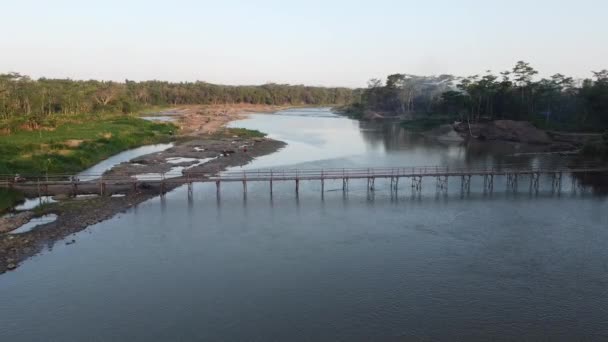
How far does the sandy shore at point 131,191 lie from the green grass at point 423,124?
36.7m

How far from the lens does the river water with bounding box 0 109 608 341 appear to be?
2091cm

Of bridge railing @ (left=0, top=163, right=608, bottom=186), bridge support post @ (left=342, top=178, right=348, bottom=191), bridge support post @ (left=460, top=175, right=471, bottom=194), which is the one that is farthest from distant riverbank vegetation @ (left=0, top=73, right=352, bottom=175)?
bridge support post @ (left=460, top=175, right=471, bottom=194)

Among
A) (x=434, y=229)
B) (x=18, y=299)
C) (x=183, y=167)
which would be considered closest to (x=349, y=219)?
(x=434, y=229)

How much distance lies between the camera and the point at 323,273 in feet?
85.4

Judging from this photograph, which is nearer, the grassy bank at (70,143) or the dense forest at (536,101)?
the grassy bank at (70,143)

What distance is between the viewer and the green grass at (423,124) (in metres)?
98.8

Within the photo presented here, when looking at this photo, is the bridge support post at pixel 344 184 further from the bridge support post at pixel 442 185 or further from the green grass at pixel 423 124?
the green grass at pixel 423 124

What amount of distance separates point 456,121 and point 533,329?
77.7m

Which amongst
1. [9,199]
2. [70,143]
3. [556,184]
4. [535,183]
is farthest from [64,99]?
[556,184]

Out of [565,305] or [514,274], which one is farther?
[514,274]

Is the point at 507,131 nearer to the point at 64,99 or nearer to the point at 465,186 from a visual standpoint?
the point at 465,186

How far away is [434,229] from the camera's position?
33.4 metres

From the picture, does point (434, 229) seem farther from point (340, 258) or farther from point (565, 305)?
point (565, 305)

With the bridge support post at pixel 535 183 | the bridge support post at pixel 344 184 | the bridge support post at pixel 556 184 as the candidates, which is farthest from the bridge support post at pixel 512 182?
Result: the bridge support post at pixel 344 184
